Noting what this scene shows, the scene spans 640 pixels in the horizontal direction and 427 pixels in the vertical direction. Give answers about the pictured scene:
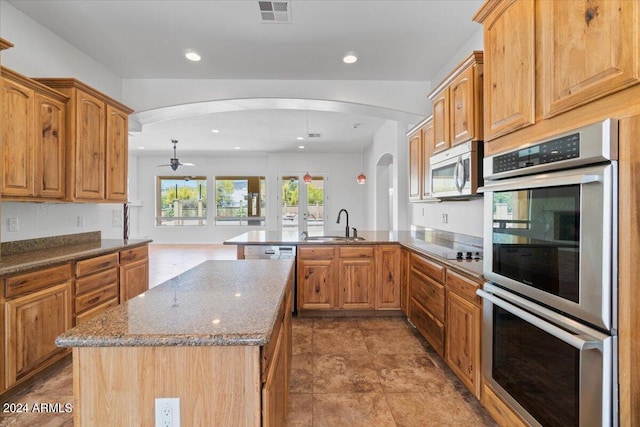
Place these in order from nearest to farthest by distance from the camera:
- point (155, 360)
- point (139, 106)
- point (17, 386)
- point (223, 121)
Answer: point (155, 360) < point (17, 386) < point (139, 106) < point (223, 121)

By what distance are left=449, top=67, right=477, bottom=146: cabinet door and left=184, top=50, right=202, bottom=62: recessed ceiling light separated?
8.36ft

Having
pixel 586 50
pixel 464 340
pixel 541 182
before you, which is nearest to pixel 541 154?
pixel 541 182

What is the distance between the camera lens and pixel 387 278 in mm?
3514

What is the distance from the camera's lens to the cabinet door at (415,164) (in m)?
3.44

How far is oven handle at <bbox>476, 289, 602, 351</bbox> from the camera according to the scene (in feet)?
3.49

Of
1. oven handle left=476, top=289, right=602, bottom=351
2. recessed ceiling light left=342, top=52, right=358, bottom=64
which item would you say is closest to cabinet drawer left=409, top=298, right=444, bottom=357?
oven handle left=476, top=289, right=602, bottom=351

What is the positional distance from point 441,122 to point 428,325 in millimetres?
1769

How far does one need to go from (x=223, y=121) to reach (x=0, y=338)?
4.69 meters

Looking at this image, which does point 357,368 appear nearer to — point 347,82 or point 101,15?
point 347,82

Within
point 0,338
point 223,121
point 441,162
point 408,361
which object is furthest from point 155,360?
point 223,121

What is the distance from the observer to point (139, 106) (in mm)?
3846

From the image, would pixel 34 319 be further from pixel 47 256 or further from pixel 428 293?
pixel 428 293

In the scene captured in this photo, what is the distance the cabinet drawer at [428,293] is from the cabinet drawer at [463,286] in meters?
0.17

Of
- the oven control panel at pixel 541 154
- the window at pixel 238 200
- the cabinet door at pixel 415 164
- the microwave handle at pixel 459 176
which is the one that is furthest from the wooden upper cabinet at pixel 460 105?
the window at pixel 238 200
